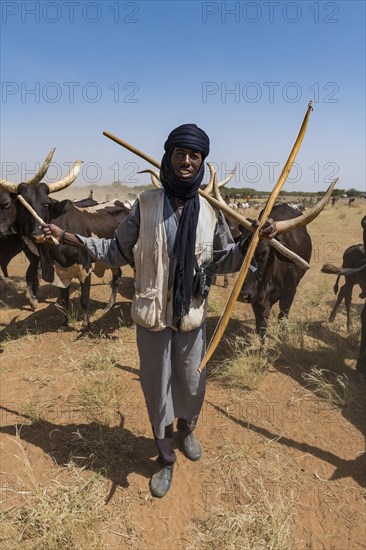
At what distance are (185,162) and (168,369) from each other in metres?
1.31

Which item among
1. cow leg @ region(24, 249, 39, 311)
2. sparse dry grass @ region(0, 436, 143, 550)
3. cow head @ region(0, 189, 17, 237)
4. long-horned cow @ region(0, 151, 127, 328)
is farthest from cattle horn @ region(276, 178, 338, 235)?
cow leg @ region(24, 249, 39, 311)

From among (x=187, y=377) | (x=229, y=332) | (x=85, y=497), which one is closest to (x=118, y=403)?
(x=85, y=497)

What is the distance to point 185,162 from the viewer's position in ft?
6.50

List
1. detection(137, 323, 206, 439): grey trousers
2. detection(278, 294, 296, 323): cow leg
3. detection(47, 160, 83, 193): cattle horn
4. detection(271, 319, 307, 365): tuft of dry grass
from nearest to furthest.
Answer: detection(137, 323, 206, 439): grey trousers
detection(271, 319, 307, 365): tuft of dry grass
detection(47, 160, 83, 193): cattle horn
detection(278, 294, 296, 323): cow leg

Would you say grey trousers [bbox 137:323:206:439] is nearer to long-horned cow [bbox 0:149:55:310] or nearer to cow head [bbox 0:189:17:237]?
long-horned cow [bbox 0:149:55:310]

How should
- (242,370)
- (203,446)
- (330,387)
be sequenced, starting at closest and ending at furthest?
(203,446)
(330,387)
(242,370)

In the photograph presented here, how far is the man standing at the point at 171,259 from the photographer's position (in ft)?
6.78

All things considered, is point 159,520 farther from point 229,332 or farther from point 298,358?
point 229,332

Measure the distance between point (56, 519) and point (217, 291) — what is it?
5578mm

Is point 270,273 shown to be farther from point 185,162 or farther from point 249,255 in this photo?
point 185,162

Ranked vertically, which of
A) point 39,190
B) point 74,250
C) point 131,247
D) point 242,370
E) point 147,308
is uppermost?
point 39,190

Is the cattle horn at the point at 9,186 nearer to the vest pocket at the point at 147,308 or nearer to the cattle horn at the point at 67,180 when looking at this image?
the cattle horn at the point at 67,180

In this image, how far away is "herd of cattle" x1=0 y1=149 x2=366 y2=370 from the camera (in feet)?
13.4

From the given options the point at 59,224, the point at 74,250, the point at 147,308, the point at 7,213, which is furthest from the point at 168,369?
the point at 7,213
